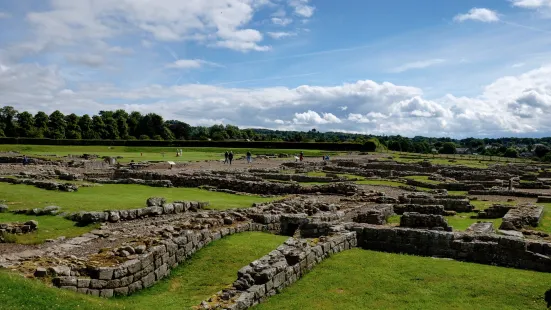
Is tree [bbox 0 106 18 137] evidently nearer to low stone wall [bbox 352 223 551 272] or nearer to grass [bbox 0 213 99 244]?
grass [bbox 0 213 99 244]

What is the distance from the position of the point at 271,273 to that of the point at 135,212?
36.7ft

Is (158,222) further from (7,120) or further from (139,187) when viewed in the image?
(7,120)

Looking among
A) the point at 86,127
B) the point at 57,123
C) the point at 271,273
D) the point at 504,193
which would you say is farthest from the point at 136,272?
the point at 86,127

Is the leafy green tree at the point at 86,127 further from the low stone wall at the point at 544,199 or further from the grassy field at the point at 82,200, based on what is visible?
the low stone wall at the point at 544,199

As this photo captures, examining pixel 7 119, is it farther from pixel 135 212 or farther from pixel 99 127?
pixel 135 212

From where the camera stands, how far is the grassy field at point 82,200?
59.3 ft

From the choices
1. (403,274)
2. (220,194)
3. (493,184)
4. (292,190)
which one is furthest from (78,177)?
(493,184)

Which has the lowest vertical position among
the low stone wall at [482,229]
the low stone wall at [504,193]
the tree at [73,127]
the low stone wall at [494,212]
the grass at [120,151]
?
the low stone wall at [504,193]

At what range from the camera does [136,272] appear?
42.9 feet

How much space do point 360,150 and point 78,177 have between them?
8185 cm

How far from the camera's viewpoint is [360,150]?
110750mm

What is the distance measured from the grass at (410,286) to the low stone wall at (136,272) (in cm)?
412

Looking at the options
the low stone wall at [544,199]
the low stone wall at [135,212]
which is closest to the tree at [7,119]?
the low stone wall at [135,212]

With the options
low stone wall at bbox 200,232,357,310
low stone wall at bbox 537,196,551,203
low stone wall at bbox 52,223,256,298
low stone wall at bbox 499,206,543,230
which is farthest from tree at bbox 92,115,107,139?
low stone wall at bbox 200,232,357,310
